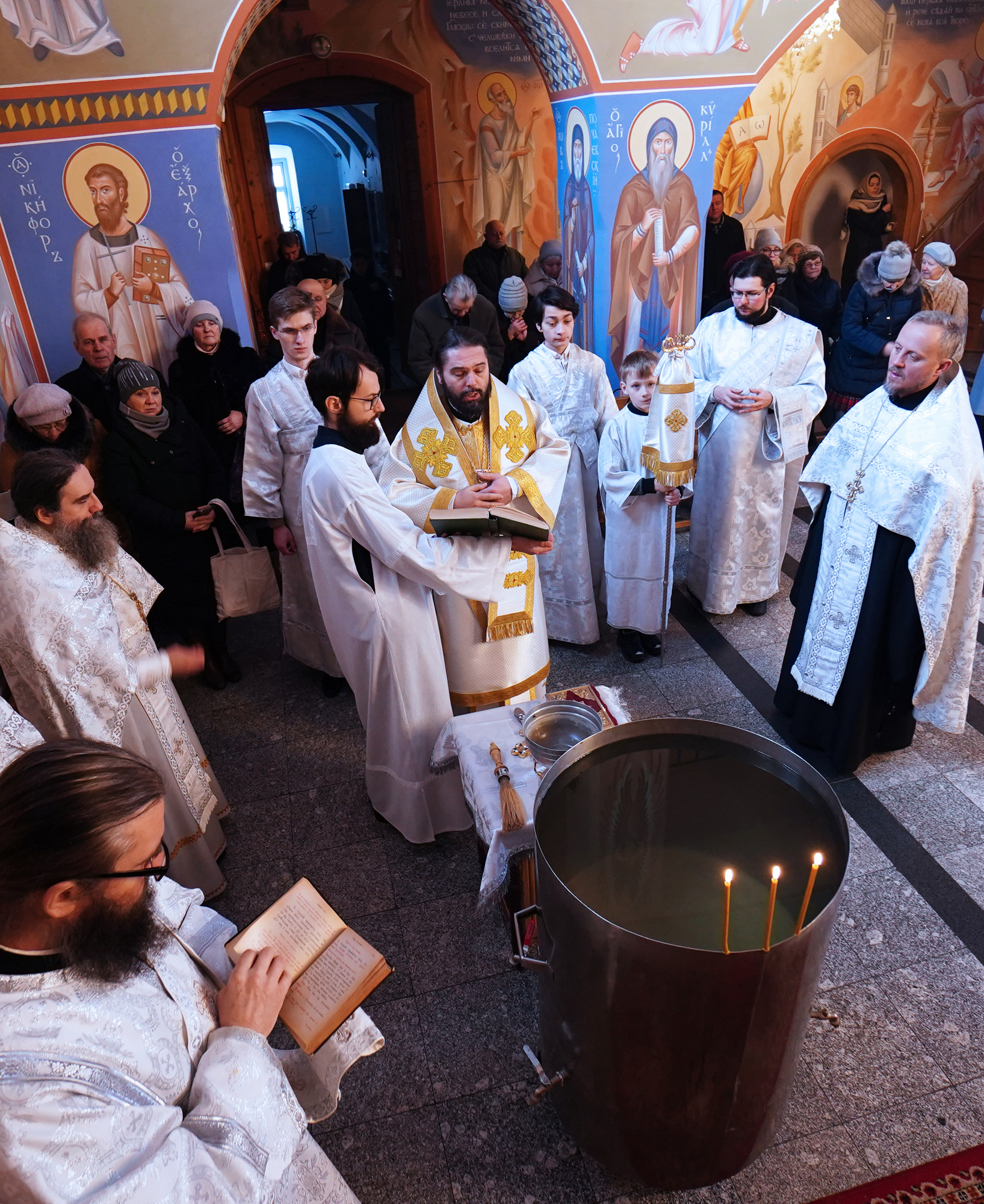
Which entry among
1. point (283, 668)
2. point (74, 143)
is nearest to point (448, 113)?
point (74, 143)

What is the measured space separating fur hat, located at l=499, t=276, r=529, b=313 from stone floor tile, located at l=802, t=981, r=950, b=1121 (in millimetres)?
5763

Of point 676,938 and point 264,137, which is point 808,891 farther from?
point 264,137

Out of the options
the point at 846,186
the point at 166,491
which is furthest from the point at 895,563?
the point at 846,186

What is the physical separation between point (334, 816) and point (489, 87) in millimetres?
8035

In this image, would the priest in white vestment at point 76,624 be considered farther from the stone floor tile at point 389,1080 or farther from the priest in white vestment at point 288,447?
the priest in white vestment at point 288,447

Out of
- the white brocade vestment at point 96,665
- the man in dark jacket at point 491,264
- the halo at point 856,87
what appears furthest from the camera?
the halo at point 856,87

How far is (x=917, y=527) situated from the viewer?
3273 mm

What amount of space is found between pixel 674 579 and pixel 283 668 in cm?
252

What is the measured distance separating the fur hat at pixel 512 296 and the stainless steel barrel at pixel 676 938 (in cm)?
568

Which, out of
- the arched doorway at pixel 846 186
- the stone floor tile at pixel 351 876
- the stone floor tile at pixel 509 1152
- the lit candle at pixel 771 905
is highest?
the arched doorway at pixel 846 186

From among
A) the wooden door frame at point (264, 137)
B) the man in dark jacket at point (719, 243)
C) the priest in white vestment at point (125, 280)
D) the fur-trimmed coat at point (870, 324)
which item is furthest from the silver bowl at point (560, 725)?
the man in dark jacket at point (719, 243)

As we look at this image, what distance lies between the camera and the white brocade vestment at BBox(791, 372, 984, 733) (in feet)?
10.4

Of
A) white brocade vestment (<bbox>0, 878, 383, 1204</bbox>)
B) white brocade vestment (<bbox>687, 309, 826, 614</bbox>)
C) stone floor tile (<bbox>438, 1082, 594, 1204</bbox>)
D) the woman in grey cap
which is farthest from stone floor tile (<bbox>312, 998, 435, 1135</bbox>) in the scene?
white brocade vestment (<bbox>687, 309, 826, 614</bbox>)

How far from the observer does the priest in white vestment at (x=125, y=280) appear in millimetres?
4852
